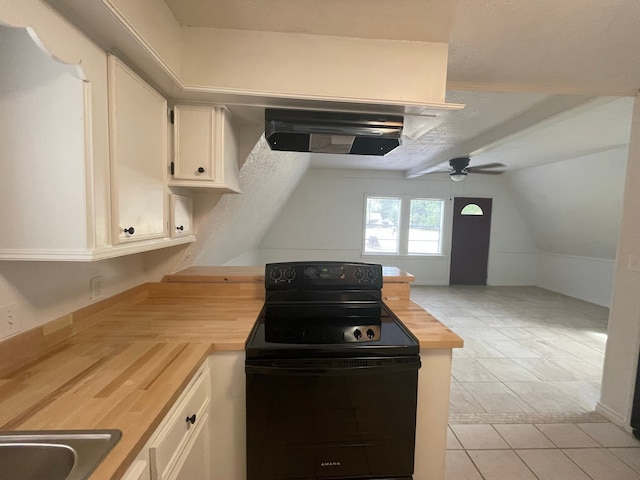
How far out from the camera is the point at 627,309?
204 cm

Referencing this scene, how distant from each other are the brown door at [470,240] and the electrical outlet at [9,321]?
673 centimetres

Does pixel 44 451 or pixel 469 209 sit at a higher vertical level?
pixel 469 209

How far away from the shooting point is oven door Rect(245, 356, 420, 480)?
124 centimetres

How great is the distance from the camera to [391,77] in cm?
147

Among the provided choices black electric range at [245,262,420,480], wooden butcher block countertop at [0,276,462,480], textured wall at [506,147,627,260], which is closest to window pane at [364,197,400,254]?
textured wall at [506,147,627,260]

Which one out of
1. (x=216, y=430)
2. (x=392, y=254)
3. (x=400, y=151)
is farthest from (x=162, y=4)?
(x=392, y=254)

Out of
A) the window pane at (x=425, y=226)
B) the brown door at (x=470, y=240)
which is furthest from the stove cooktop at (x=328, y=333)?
the brown door at (x=470, y=240)

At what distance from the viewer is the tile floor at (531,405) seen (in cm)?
180

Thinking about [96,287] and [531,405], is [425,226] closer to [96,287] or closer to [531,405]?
[531,405]

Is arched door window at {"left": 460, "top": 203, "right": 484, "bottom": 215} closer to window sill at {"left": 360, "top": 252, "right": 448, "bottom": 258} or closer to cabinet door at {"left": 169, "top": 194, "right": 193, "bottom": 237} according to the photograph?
window sill at {"left": 360, "top": 252, "right": 448, "bottom": 258}

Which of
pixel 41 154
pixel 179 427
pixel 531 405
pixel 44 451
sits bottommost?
pixel 531 405

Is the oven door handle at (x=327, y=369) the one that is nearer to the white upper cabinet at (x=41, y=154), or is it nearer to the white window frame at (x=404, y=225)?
the white upper cabinet at (x=41, y=154)

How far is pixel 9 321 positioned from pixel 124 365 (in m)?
0.40

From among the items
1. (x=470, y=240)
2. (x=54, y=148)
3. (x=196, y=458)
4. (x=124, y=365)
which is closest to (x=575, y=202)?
(x=470, y=240)
